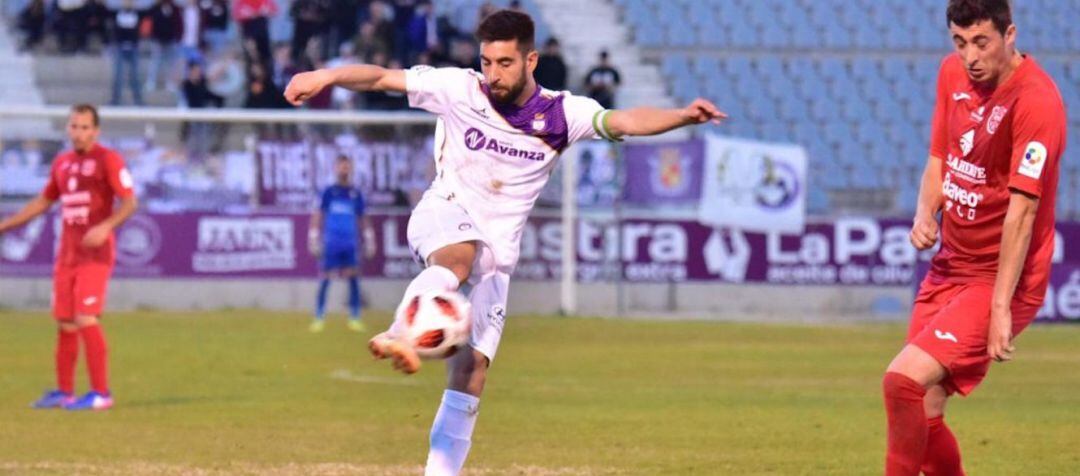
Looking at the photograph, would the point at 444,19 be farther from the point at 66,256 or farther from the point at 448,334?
the point at 448,334

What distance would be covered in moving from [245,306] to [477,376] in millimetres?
17235

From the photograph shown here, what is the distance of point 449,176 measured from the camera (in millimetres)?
8281

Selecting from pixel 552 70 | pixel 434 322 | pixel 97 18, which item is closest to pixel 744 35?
pixel 552 70

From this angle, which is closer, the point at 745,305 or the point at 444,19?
the point at 745,305

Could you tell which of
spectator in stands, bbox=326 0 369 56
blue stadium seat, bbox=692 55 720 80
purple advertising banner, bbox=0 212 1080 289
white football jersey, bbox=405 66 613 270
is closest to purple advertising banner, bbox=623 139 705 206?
purple advertising banner, bbox=0 212 1080 289

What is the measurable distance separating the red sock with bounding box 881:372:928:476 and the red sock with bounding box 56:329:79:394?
25.7ft

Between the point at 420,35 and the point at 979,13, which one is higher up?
the point at 979,13

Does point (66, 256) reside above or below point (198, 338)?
above

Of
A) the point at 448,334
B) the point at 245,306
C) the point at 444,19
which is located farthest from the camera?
the point at 444,19

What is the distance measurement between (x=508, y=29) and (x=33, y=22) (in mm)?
21671

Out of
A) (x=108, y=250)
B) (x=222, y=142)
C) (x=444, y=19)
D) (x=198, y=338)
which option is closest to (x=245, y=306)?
(x=222, y=142)

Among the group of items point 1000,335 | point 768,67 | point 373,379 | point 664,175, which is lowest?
point 373,379

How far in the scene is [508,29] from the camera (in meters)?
7.93

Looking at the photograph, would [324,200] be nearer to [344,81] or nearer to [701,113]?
[344,81]
